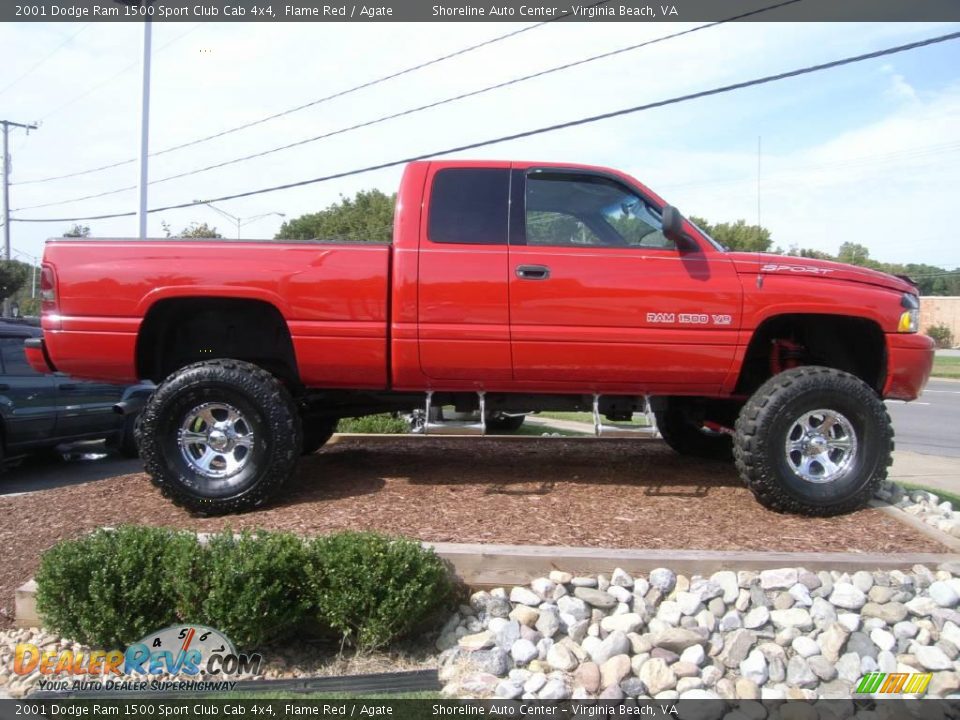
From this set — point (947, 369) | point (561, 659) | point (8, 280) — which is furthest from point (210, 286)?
point (8, 280)

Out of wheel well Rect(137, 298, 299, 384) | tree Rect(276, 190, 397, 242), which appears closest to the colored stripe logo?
wheel well Rect(137, 298, 299, 384)

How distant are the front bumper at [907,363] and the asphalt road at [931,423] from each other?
7359mm

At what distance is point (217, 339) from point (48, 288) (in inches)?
43.0

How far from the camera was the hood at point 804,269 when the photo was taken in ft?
15.7

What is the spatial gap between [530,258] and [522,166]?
0.71 m

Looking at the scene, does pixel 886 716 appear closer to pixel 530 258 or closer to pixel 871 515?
pixel 871 515

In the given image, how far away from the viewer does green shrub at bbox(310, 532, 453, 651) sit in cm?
349

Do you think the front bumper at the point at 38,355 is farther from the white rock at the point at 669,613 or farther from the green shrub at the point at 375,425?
the green shrub at the point at 375,425

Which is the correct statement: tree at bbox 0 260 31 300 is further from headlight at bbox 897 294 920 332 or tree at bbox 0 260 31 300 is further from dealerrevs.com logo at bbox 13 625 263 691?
headlight at bbox 897 294 920 332

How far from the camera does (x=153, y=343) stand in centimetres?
508

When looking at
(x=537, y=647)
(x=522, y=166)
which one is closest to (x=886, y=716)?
(x=537, y=647)

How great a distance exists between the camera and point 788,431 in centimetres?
466

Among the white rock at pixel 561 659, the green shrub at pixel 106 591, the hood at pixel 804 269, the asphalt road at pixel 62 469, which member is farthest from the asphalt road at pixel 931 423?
the asphalt road at pixel 62 469

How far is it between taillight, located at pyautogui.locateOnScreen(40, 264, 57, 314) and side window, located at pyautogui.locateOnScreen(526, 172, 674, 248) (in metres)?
3.03
